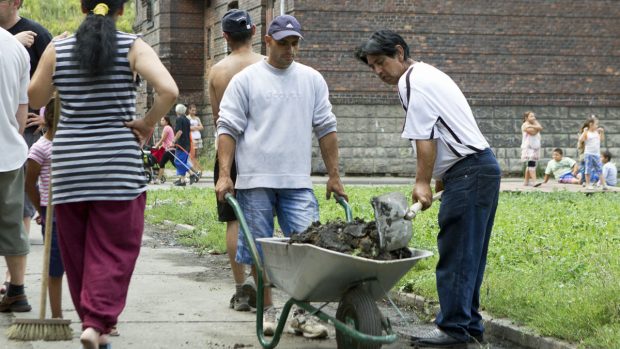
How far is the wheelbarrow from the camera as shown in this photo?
5.30 meters

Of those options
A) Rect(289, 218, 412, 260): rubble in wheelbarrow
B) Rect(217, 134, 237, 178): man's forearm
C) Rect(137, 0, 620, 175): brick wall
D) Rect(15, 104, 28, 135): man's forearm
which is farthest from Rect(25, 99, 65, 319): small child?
Rect(137, 0, 620, 175): brick wall

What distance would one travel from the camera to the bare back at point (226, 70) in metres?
7.67

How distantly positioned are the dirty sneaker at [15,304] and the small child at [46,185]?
1.80 feet

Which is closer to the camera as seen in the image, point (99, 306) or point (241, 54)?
point (99, 306)

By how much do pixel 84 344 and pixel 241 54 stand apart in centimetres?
302

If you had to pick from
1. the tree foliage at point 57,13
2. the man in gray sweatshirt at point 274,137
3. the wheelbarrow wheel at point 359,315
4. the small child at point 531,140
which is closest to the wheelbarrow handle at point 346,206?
the man in gray sweatshirt at point 274,137

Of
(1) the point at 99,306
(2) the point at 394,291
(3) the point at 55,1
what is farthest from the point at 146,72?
(3) the point at 55,1

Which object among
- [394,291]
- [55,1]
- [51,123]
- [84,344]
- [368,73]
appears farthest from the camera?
[55,1]

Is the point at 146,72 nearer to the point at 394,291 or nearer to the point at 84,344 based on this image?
the point at 84,344

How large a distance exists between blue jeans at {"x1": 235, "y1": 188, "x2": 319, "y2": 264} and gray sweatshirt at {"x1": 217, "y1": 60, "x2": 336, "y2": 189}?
0.25 feet

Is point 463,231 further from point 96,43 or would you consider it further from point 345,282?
point 96,43

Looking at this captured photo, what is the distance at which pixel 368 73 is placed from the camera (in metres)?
26.1

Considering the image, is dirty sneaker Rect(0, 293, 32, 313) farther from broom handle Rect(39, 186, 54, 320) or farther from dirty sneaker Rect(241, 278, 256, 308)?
dirty sneaker Rect(241, 278, 256, 308)

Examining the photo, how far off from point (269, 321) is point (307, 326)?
239 mm
